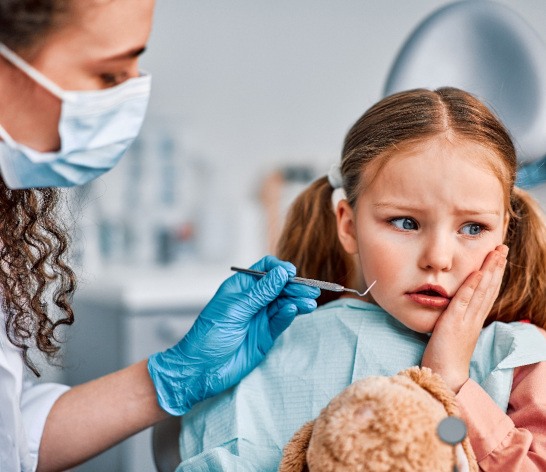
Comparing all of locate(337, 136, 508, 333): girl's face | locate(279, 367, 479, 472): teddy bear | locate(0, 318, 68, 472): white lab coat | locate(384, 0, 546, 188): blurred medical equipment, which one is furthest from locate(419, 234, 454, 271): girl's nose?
locate(0, 318, 68, 472): white lab coat

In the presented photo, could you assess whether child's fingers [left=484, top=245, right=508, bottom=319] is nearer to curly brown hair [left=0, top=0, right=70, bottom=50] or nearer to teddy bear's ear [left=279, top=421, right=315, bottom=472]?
teddy bear's ear [left=279, top=421, right=315, bottom=472]

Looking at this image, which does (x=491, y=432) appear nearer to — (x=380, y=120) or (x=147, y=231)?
(x=380, y=120)

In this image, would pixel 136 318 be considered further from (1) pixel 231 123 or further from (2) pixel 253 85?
(2) pixel 253 85

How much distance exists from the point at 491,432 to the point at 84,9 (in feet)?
2.37

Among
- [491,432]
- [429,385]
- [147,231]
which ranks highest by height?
[429,385]

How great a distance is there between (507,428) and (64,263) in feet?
2.56

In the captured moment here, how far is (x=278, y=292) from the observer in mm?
1125

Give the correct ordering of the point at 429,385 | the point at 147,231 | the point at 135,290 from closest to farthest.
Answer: the point at 429,385 < the point at 135,290 < the point at 147,231

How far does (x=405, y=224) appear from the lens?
1.05 metres

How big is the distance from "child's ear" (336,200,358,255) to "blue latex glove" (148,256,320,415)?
0.10 m

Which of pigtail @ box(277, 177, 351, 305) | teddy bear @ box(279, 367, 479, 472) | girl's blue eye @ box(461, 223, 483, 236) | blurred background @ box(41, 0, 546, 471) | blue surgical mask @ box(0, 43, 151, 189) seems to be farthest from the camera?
blurred background @ box(41, 0, 546, 471)

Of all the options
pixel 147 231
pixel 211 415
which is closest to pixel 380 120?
pixel 211 415

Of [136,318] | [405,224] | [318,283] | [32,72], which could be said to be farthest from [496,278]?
[136,318]

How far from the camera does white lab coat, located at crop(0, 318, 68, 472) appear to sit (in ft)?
3.57
